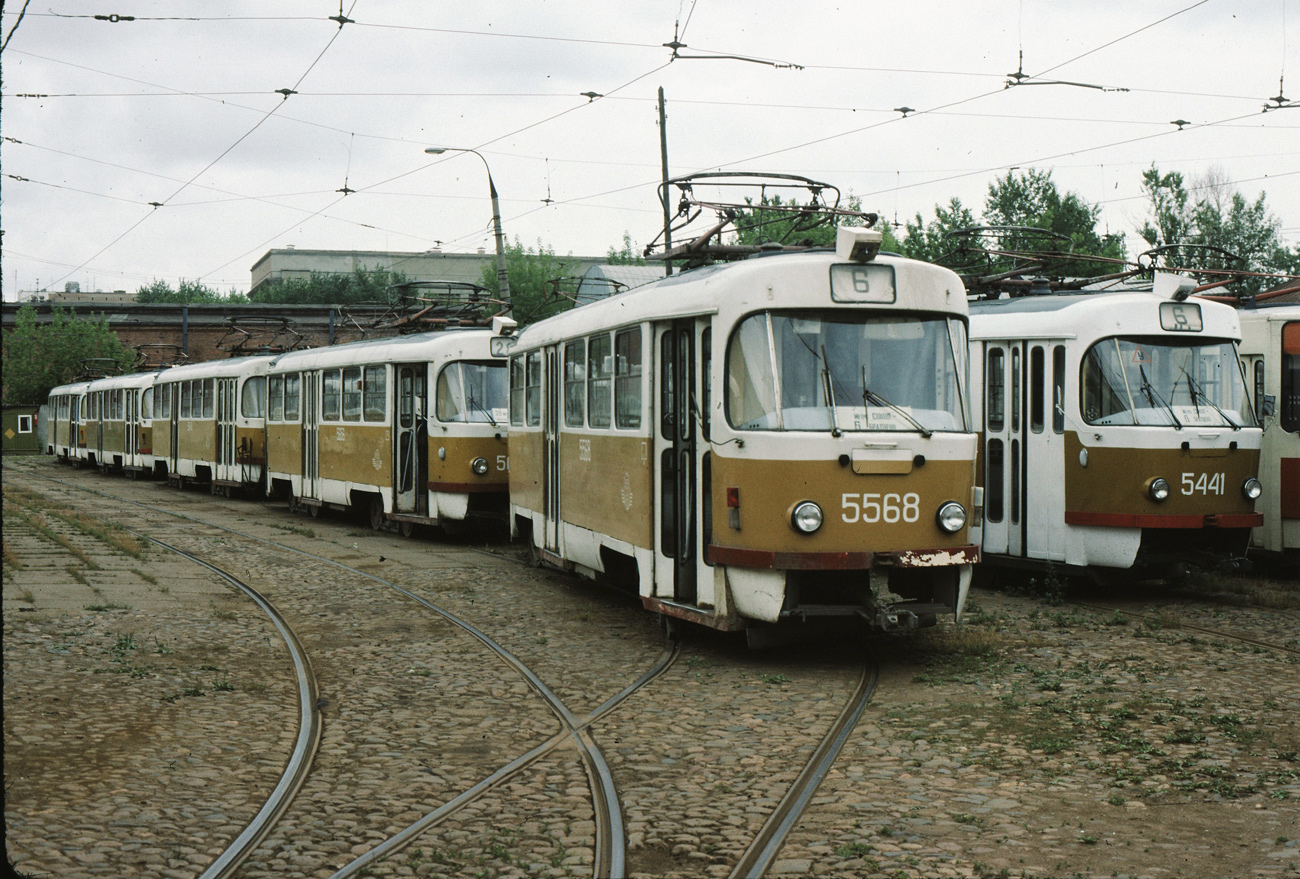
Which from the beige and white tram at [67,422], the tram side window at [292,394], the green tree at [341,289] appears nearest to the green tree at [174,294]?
the green tree at [341,289]

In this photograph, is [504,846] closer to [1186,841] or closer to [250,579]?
[1186,841]

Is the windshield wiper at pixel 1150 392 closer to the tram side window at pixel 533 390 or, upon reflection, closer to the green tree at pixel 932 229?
the tram side window at pixel 533 390

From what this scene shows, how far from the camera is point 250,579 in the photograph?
13.2 meters

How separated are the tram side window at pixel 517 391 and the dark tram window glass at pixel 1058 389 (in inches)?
210

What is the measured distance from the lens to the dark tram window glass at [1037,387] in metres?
11.9

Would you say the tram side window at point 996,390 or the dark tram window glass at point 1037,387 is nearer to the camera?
the dark tram window glass at point 1037,387

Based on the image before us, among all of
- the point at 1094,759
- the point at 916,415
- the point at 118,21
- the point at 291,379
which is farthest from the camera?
the point at 291,379

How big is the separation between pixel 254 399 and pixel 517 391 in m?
12.5

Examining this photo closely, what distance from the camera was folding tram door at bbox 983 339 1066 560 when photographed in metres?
11.8

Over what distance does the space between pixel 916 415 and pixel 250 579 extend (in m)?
7.66

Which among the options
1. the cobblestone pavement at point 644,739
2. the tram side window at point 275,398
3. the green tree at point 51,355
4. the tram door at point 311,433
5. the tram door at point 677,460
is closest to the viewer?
the cobblestone pavement at point 644,739

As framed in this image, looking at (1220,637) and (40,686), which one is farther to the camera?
(1220,637)

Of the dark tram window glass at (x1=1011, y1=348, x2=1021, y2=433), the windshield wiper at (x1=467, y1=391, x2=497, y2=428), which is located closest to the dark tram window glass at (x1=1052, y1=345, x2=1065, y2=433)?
the dark tram window glass at (x1=1011, y1=348, x2=1021, y2=433)

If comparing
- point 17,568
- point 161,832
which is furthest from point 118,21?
point 161,832
